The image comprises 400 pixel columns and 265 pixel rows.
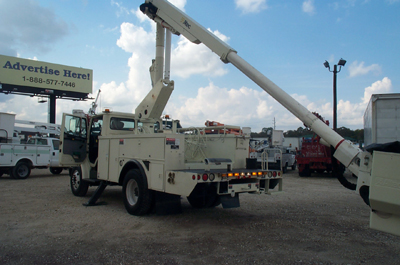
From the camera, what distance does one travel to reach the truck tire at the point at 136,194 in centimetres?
659

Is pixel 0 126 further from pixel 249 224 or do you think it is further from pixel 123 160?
pixel 249 224

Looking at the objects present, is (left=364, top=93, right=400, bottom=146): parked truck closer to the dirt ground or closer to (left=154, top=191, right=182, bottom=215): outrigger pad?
the dirt ground

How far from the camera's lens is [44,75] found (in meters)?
40.8

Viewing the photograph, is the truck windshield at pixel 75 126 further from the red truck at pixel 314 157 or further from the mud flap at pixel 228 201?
the red truck at pixel 314 157

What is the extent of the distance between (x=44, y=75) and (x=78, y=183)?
36.5m

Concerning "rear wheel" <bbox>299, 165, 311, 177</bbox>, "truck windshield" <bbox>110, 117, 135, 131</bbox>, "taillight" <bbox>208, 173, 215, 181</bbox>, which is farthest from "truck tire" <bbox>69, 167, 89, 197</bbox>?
"rear wheel" <bbox>299, 165, 311, 177</bbox>

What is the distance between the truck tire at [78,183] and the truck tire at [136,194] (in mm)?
2821

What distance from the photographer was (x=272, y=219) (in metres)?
6.79

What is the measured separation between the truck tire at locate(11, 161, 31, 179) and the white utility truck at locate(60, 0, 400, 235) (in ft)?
20.5

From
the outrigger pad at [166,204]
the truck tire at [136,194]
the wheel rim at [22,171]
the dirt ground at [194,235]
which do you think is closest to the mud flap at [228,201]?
the dirt ground at [194,235]

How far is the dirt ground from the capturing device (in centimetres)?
448

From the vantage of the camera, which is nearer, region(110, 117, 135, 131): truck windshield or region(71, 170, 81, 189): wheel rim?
region(110, 117, 135, 131): truck windshield

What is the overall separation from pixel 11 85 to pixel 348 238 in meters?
43.0

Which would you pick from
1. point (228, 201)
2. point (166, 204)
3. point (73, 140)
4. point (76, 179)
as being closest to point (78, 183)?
point (76, 179)
